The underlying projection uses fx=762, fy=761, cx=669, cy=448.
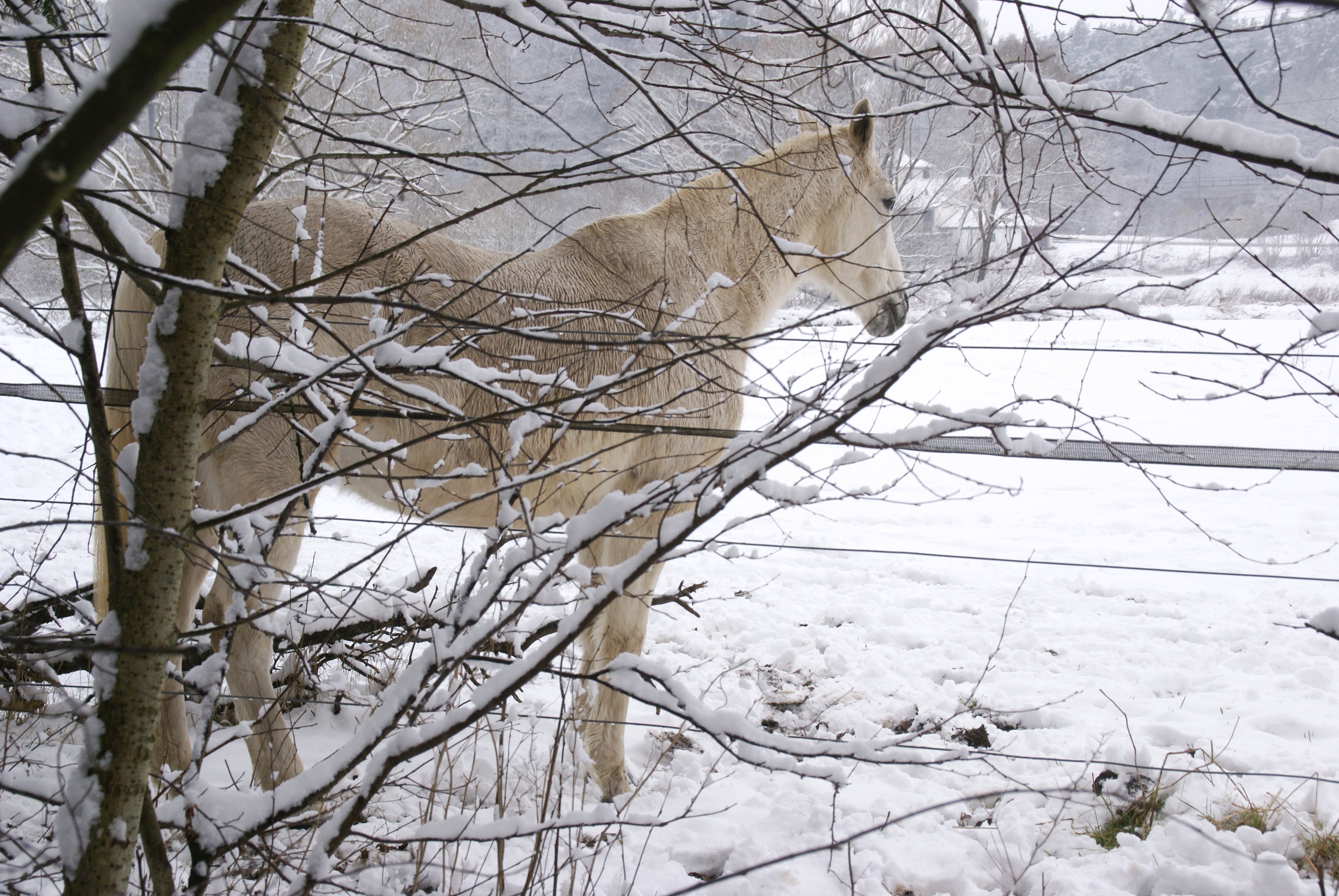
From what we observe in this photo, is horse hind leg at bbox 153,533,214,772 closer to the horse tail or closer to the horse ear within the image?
the horse tail

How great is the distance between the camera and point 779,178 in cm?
321

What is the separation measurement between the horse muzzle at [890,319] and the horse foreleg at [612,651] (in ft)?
5.33

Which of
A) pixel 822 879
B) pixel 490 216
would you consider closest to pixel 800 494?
pixel 822 879

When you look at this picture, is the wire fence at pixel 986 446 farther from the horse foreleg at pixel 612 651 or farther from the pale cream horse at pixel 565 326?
the horse foreleg at pixel 612 651

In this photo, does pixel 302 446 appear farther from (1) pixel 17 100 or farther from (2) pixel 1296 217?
(2) pixel 1296 217

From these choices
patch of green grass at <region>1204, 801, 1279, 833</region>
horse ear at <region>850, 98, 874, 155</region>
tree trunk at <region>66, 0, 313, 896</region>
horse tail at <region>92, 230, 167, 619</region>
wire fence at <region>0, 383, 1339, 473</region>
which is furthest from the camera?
horse ear at <region>850, 98, 874, 155</region>

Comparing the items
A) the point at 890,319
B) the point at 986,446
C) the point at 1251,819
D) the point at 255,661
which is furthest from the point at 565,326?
the point at 1251,819

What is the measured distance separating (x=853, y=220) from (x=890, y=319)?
547 millimetres

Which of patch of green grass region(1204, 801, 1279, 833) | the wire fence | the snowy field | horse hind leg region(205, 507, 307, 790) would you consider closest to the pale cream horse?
horse hind leg region(205, 507, 307, 790)

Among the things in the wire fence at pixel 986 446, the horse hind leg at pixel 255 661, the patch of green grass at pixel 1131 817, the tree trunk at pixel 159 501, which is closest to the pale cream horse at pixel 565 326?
the horse hind leg at pixel 255 661

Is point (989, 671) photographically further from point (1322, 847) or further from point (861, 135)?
point (861, 135)

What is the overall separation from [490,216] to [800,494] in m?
14.0

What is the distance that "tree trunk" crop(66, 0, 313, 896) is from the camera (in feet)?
3.03

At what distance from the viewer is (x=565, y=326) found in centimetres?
225
